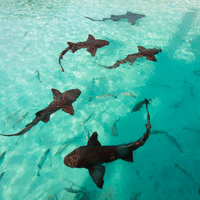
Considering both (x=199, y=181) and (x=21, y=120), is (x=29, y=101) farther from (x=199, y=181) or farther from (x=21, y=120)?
(x=199, y=181)

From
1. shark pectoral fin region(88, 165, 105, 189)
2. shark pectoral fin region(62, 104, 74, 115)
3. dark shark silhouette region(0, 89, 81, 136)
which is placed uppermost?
dark shark silhouette region(0, 89, 81, 136)

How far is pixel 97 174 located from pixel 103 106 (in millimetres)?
2333

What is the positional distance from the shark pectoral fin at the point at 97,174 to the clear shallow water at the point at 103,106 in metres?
0.39

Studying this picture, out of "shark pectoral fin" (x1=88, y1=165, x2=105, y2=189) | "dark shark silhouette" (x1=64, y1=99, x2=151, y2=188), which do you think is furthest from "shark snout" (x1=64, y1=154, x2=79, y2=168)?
"shark pectoral fin" (x1=88, y1=165, x2=105, y2=189)

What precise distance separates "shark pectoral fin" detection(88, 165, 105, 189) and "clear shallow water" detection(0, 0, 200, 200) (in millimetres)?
394

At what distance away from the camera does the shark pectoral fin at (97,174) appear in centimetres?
274

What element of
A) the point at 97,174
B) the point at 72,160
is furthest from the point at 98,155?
the point at 72,160

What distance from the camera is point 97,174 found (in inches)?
110

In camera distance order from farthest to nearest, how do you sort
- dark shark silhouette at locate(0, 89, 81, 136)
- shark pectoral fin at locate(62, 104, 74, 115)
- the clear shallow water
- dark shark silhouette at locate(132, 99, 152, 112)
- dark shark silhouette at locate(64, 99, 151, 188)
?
dark shark silhouette at locate(132, 99, 152, 112), shark pectoral fin at locate(62, 104, 74, 115), dark shark silhouette at locate(0, 89, 81, 136), the clear shallow water, dark shark silhouette at locate(64, 99, 151, 188)

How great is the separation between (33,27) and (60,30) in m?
2.16

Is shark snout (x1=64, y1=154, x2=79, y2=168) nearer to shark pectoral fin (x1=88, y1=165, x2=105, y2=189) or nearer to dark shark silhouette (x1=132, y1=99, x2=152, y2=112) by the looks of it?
shark pectoral fin (x1=88, y1=165, x2=105, y2=189)

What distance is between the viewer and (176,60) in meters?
6.41

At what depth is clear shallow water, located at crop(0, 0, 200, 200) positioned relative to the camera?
3064 mm

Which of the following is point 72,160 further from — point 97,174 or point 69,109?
point 69,109
